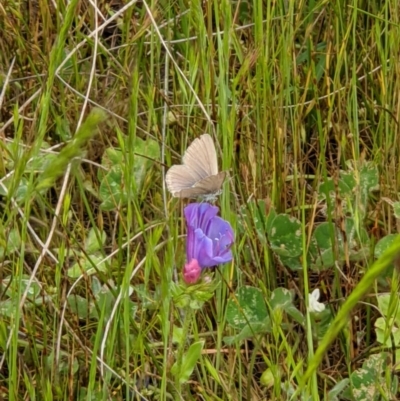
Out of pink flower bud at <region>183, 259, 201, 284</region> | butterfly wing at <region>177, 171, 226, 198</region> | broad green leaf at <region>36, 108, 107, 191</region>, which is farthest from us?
butterfly wing at <region>177, 171, 226, 198</region>

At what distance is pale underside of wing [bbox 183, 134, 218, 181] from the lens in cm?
118

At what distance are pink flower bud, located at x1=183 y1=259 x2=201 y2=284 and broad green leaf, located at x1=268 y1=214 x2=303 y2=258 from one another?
1.58 feet

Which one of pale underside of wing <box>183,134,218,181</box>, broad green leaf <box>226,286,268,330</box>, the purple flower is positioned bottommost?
broad green leaf <box>226,286,268,330</box>

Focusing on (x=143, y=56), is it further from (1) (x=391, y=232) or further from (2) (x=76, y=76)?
(1) (x=391, y=232)

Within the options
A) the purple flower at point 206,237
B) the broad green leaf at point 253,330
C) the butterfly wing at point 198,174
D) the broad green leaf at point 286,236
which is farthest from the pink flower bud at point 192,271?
the broad green leaf at point 286,236

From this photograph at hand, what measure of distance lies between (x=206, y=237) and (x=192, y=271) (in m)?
0.05

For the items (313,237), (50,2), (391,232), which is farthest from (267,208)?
(50,2)

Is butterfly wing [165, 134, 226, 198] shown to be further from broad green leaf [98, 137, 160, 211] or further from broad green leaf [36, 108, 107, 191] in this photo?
broad green leaf [36, 108, 107, 191]

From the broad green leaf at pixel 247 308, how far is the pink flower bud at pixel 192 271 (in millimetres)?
343

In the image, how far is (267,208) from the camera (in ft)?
5.06

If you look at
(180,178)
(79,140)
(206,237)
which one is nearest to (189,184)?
(180,178)

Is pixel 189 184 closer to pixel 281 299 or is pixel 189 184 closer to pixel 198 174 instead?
pixel 198 174

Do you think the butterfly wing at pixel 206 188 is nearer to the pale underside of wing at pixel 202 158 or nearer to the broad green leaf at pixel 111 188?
the pale underside of wing at pixel 202 158

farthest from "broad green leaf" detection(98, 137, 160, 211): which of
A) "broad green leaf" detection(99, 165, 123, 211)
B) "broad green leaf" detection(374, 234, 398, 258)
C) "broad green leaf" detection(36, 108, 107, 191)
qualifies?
"broad green leaf" detection(36, 108, 107, 191)
